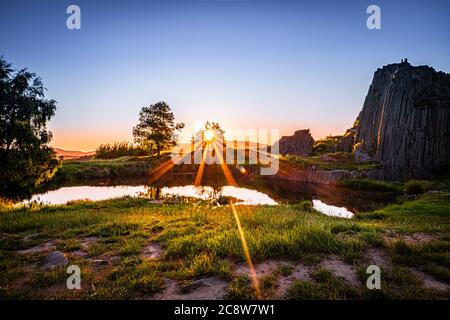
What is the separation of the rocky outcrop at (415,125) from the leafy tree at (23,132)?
3984 centimetres

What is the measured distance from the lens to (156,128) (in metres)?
66.1

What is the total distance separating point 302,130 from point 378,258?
288ft

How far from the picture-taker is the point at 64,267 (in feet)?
19.4

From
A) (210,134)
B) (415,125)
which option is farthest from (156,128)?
(415,125)

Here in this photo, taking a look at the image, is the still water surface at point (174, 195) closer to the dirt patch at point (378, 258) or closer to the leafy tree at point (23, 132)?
the leafy tree at point (23, 132)

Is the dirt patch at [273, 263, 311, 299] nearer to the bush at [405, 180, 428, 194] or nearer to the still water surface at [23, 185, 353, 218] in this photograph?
the still water surface at [23, 185, 353, 218]

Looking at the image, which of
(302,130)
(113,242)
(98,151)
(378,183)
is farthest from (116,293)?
(302,130)

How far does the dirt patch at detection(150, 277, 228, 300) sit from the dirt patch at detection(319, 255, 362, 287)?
2.36m

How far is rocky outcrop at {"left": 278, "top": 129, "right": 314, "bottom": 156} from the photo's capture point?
8188cm

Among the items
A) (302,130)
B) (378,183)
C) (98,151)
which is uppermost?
(302,130)

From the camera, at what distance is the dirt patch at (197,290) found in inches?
168

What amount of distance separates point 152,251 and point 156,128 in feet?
205

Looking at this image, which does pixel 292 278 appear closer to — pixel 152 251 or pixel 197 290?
pixel 197 290
